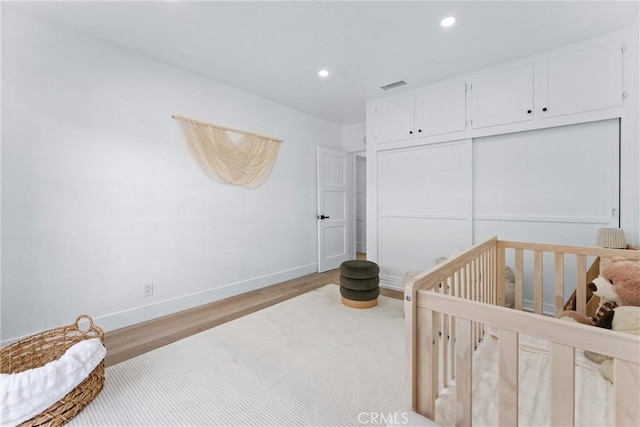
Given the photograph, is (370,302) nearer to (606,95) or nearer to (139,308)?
(139,308)

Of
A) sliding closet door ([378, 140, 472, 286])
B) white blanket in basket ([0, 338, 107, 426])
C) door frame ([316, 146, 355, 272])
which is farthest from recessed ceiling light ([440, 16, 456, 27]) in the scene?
white blanket in basket ([0, 338, 107, 426])

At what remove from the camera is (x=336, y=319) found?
98.0 inches

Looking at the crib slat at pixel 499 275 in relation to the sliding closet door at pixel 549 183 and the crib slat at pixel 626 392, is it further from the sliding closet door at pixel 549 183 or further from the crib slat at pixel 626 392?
the crib slat at pixel 626 392

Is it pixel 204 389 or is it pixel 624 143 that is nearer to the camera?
pixel 204 389

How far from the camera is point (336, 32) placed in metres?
2.15

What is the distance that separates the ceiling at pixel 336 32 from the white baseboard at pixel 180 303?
2.28m

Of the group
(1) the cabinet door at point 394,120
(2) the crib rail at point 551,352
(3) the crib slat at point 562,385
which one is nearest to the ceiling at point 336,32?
(1) the cabinet door at point 394,120

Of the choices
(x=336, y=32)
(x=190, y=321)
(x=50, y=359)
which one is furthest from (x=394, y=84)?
(x=50, y=359)

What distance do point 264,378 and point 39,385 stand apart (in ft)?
3.37

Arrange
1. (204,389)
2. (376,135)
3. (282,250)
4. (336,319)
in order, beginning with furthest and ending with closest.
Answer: (282,250)
(376,135)
(336,319)
(204,389)

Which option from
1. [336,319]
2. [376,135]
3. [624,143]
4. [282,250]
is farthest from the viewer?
[282,250]

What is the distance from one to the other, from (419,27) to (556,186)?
1.85 m

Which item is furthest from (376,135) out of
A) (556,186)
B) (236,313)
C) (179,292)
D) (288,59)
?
(179,292)

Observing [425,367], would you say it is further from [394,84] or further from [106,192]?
[394,84]
